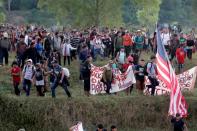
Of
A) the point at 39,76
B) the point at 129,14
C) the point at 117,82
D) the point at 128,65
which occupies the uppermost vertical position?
the point at 128,65

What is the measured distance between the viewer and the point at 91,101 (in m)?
29.9

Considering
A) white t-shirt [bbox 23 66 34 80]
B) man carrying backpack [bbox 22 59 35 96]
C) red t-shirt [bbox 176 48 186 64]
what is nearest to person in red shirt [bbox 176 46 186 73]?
red t-shirt [bbox 176 48 186 64]

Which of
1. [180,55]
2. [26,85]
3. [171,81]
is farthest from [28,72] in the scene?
[180,55]

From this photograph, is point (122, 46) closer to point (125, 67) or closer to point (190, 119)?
point (125, 67)

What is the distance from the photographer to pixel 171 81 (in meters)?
25.1

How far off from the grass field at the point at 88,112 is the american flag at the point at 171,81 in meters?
4.88

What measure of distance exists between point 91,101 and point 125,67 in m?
3.46

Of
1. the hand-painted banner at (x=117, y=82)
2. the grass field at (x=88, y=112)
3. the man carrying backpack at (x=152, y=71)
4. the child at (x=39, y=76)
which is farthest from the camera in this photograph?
the hand-painted banner at (x=117, y=82)

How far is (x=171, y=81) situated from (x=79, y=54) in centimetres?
A: 1153

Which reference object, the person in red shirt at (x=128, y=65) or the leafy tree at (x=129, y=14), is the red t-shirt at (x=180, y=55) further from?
the leafy tree at (x=129, y=14)

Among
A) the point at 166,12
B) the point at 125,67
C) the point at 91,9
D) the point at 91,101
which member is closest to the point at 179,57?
the point at 125,67

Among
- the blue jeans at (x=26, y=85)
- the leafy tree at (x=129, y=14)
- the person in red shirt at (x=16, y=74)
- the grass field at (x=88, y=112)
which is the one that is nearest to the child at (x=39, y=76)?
the blue jeans at (x=26, y=85)

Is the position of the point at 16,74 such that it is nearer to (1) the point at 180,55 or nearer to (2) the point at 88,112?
(2) the point at 88,112

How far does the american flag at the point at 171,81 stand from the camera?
986 inches
